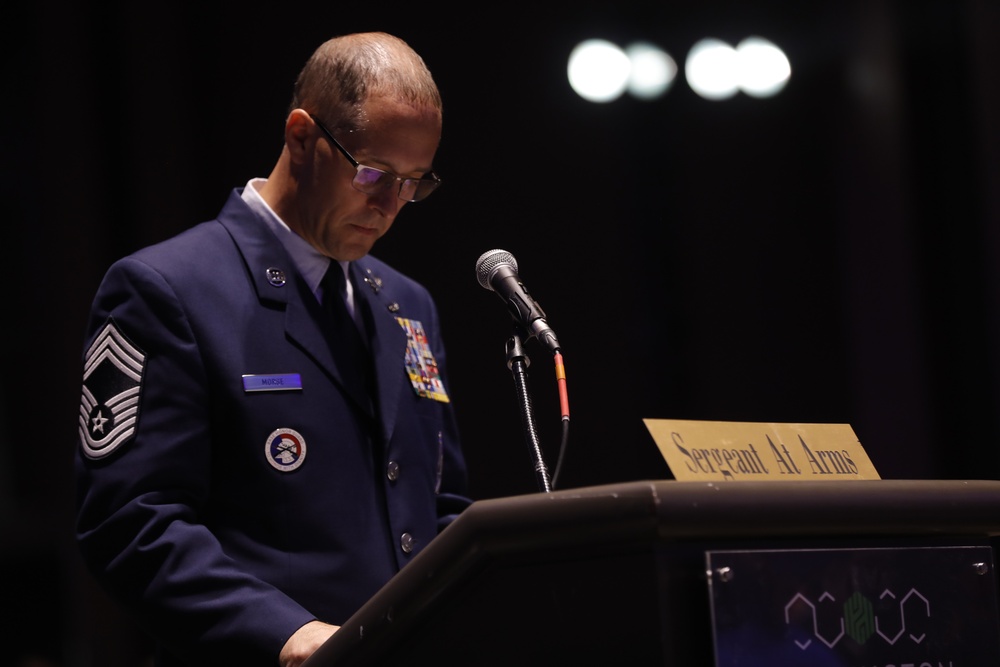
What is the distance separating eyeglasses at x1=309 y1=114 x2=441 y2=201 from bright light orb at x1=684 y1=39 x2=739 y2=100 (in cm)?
222

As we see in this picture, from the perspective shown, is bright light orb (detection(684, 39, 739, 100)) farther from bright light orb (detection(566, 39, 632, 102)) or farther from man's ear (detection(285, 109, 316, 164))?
man's ear (detection(285, 109, 316, 164))

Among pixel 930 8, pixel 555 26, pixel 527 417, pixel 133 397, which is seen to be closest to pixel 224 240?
pixel 133 397

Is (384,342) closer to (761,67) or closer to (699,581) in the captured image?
(699,581)

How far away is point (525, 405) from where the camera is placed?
1372 mm

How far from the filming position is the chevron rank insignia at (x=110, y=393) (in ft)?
4.79

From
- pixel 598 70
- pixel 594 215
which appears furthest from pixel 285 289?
pixel 598 70

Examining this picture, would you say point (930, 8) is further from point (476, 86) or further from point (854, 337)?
point (476, 86)

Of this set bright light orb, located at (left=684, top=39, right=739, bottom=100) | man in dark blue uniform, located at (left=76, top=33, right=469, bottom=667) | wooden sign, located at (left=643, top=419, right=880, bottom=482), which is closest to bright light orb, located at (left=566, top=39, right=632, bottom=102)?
bright light orb, located at (left=684, top=39, right=739, bottom=100)

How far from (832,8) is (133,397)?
9.65 ft

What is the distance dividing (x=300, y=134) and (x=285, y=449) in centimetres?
53

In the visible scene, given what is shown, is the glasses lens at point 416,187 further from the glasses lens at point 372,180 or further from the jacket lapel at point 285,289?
the jacket lapel at point 285,289

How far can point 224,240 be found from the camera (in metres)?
1.73

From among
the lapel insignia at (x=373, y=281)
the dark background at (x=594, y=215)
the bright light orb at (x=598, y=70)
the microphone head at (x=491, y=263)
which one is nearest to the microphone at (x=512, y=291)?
the microphone head at (x=491, y=263)

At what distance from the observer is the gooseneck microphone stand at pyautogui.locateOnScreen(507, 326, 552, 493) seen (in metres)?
1.32
